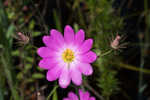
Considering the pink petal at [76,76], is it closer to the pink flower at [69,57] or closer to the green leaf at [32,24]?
the pink flower at [69,57]

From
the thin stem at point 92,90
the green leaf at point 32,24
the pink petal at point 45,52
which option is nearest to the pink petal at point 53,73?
the pink petal at point 45,52

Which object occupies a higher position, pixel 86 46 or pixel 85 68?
pixel 86 46

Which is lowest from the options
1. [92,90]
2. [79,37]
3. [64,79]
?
[92,90]

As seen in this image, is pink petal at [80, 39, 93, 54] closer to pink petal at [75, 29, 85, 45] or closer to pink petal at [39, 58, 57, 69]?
pink petal at [75, 29, 85, 45]

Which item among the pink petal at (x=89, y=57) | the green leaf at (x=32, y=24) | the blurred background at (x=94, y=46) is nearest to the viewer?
the pink petal at (x=89, y=57)

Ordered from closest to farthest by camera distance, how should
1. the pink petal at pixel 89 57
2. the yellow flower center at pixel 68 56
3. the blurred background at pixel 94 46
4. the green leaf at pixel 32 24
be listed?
the pink petal at pixel 89 57, the yellow flower center at pixel 68 56, the blurred background at pixel 94 46, the green leaf at pixel 32 24

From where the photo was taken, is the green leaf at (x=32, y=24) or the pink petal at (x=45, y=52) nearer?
the pink petal at (x=45, y=52)

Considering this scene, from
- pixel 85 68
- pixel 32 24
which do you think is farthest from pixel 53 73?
pixel 32 24

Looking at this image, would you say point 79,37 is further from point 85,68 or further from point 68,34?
point 85,68
